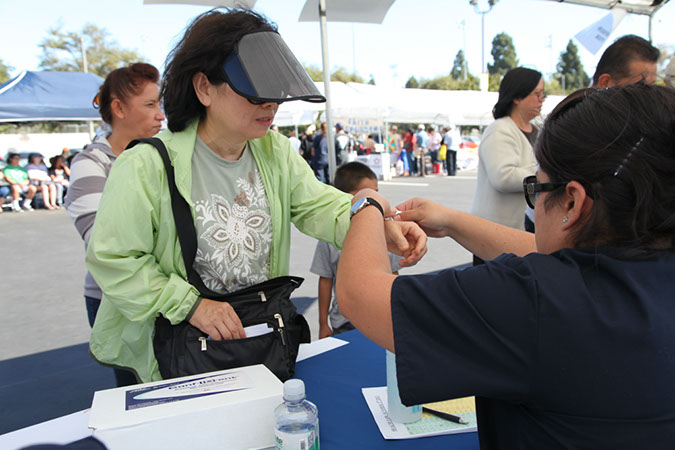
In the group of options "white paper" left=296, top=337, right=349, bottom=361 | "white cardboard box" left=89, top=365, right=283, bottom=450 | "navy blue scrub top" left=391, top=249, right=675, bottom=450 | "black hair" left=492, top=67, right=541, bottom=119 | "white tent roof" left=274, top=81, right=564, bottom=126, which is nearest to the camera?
"navy blue scrub top" left=391, top=249, right=675, bottom=450

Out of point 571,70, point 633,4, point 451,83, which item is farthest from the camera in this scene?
point 571,70

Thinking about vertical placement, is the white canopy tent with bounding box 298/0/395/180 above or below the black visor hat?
above

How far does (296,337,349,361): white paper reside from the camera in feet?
5.94

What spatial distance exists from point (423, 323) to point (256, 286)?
2.48ft

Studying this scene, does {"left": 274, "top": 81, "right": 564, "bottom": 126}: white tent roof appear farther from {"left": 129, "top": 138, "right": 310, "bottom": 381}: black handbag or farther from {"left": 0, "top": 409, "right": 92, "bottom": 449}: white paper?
{"left": 0, "top": 409, "right": 92, "bottom": 449}: white paper

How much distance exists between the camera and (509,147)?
315 cm

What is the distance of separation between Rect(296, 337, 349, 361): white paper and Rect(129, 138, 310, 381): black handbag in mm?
272

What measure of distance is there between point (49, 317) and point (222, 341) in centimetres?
405

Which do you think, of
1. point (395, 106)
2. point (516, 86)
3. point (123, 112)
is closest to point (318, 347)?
point (123, 112)

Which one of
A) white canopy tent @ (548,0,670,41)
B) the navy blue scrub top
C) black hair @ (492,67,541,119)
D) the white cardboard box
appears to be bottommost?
the white cardboard box

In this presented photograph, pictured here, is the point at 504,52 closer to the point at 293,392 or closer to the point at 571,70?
the point at 571,70

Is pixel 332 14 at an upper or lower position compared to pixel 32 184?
upper

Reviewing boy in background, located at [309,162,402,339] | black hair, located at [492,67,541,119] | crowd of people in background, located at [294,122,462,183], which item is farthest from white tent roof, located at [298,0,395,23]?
crowd of people in background, located at [294,122,462,183]

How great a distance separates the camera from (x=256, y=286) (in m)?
1.51
